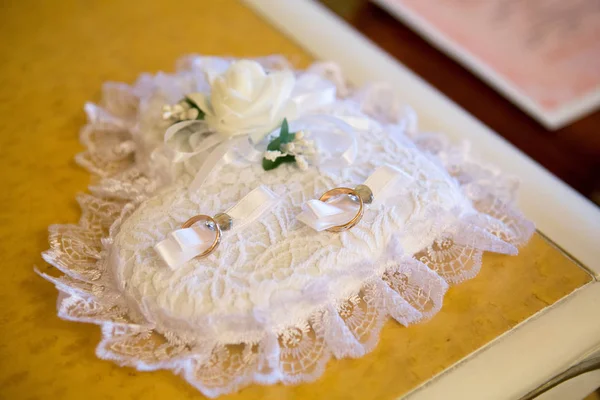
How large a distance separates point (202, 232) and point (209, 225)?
0.01m

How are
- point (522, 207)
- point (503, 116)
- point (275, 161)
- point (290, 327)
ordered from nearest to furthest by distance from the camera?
point (290, 327)
point (275, 161)
point (522, 207)
point (503, 116)

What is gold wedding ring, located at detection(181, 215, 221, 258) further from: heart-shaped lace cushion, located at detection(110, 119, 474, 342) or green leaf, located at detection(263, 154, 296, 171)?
green leaf, located at detection(263, 154, 296, 171)

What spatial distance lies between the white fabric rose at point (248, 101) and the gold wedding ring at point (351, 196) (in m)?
0.15

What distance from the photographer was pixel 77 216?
2.65 ft

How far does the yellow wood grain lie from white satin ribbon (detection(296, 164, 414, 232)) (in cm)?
16

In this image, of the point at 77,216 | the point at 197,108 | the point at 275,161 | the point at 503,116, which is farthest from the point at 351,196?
the point at 503,116

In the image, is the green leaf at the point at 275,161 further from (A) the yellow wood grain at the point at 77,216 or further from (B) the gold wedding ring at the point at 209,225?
(A) the yellow wood grain at the point at 77,216

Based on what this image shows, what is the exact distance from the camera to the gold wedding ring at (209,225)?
66cm

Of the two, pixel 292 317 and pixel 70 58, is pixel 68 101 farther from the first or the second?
pixel 292 317

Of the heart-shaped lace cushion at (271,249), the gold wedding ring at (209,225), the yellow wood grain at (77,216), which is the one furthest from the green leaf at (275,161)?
the yellow wood grain at (77,216)

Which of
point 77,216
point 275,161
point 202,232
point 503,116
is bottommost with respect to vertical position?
point 77,216

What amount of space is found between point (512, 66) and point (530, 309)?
0.95 meters

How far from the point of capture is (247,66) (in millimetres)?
777

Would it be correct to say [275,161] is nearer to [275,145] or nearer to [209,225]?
[275,145]
